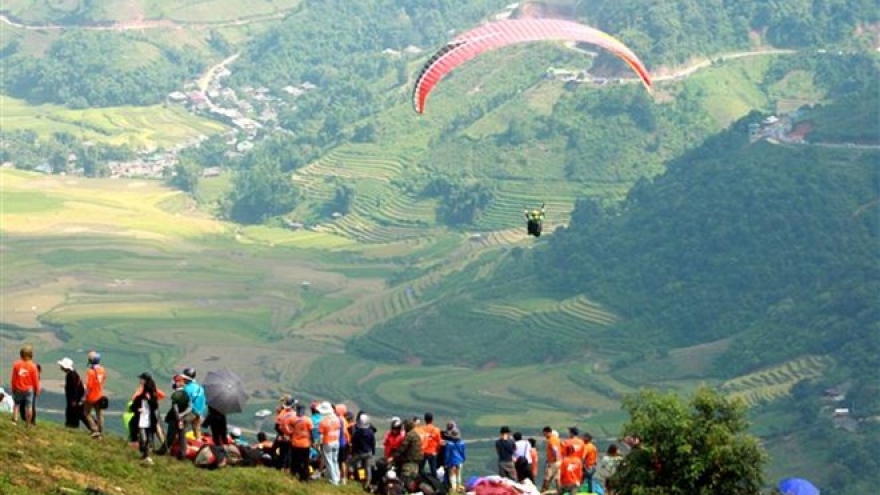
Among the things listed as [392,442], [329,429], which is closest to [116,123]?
[392,442]

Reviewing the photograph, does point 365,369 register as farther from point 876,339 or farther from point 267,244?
point 267,244

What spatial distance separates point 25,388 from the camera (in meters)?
26.3

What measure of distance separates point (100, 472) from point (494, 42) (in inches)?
551

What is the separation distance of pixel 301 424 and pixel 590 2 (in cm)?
10104

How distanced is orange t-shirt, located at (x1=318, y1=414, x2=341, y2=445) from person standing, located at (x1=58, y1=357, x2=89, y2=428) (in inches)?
120

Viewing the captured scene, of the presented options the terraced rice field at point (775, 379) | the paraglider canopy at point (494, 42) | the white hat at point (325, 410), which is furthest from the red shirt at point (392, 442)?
the terraced rice field at point (775, 379)

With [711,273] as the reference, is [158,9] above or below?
above

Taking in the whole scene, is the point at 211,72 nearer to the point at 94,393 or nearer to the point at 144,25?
the point at 144,25

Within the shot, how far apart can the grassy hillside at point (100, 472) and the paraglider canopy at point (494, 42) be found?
1101 cm

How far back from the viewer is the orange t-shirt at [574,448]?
28844mm

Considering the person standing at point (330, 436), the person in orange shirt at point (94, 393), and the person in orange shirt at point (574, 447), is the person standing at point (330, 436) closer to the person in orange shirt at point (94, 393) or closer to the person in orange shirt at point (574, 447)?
the person in orange shirt at point (94, 393)

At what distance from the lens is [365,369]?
82875 mm

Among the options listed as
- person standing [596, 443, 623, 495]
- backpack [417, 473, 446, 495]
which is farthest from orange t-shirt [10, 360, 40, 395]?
person standing [596, 443, 623, 495]

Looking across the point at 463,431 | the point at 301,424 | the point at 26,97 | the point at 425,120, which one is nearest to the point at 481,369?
the point at 463,431
